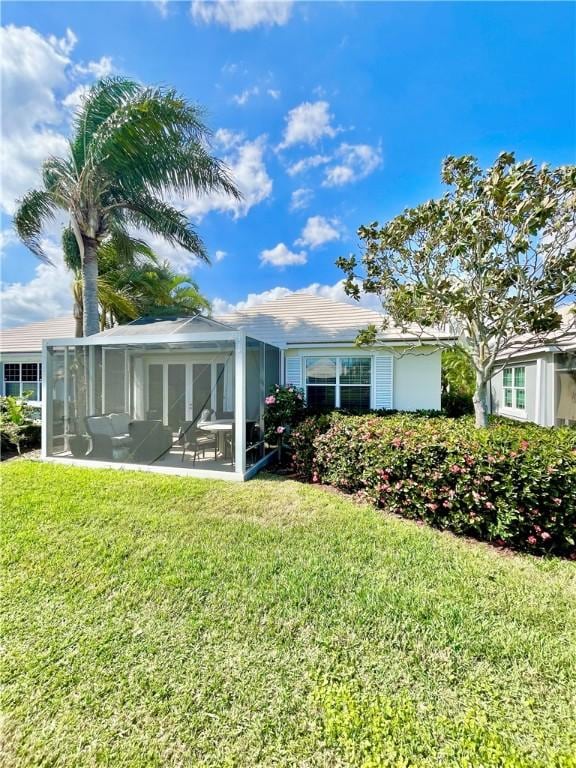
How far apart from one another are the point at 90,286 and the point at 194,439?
19.8 ft

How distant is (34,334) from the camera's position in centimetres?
1728

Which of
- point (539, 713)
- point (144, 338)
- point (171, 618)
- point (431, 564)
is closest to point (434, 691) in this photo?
point (539, 713)

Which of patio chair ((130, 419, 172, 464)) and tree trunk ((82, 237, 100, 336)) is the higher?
tree trunk ((82, 237, 100, 336))

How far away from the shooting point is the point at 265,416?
9312 millimetres

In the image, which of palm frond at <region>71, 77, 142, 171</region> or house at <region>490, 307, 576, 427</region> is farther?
house at <region>490, 307, 576, 427</region>

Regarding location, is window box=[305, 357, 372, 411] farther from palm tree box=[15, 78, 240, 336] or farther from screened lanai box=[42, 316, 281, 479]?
palm tree box=[15, 78, 240, 336]

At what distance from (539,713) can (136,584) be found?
3855 millimetres

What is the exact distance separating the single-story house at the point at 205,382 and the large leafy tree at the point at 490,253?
192 cm

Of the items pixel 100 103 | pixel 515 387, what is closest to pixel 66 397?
pixel 100 103

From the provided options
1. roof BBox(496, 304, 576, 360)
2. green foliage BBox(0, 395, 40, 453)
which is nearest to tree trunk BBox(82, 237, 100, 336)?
green foliage BBox(0, 395, 40, 453)

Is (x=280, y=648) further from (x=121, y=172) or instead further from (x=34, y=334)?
(x=34, y=334)

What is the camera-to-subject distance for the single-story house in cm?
850

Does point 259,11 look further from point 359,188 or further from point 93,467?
point 93,467

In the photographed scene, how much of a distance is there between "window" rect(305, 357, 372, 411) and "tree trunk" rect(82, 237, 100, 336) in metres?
6.98
